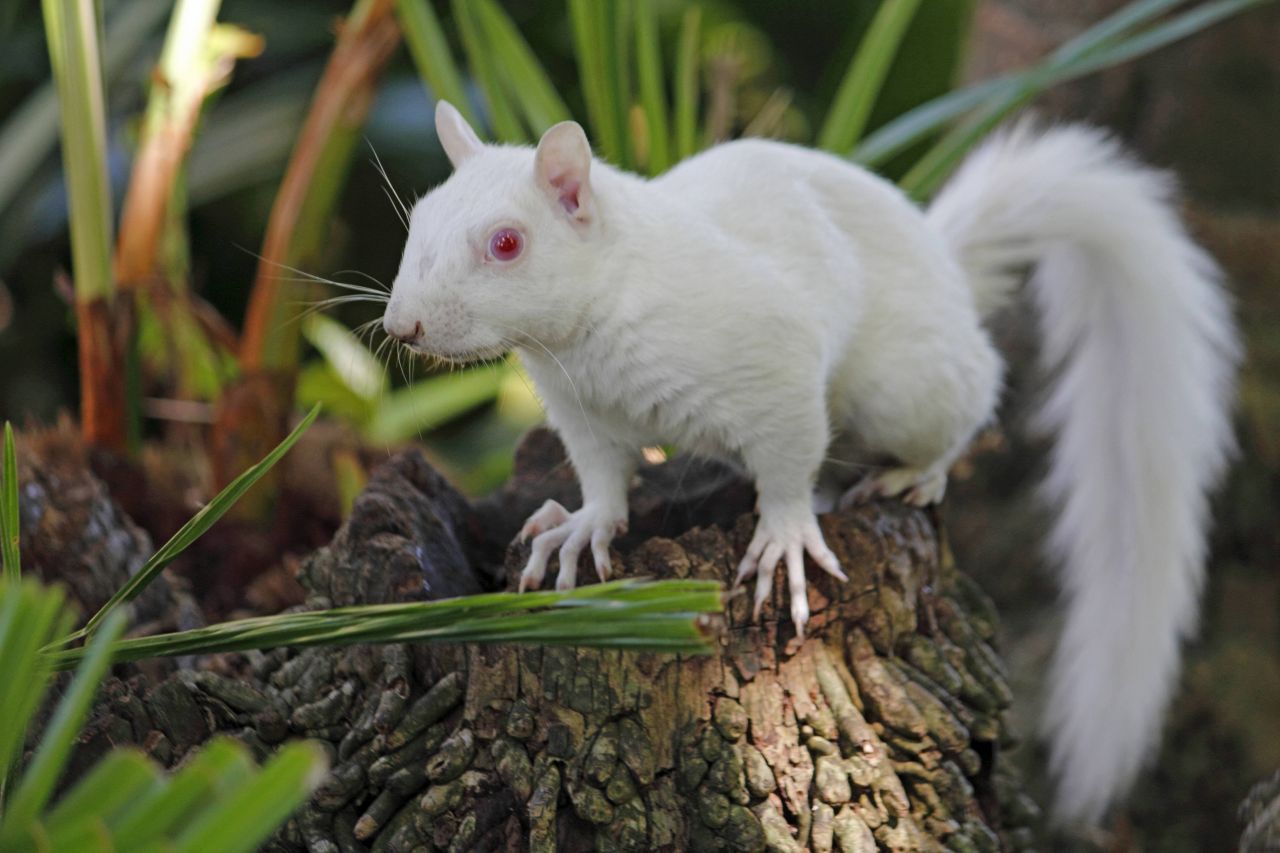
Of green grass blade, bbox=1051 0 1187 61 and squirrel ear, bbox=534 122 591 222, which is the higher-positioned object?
squirrel ear, bbox=534 122 591 222

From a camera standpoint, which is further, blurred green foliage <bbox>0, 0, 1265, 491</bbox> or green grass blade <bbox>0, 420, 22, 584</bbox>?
blurred green foliage <bbox>0, 0, 1265, 491</bbox>

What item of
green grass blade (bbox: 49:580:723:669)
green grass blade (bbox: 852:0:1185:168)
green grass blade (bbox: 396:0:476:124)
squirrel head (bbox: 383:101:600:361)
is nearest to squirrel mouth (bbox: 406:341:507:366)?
squirrel head (bbox: 383:101:600:361)

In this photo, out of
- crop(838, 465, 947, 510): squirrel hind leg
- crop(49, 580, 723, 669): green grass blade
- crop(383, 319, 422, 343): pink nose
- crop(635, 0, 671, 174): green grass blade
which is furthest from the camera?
crop(635, 0, 671, 174): green grass blade

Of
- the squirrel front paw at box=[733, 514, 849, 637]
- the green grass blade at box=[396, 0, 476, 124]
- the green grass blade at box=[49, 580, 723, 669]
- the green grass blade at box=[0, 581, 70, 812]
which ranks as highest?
the green grass blade at box=[396, 0, 476, 124]

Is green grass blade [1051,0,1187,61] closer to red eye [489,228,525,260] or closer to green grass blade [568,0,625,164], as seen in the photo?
green grass blade [568,0,625,164]

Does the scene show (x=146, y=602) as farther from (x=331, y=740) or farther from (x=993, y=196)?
(x=993, y=196)

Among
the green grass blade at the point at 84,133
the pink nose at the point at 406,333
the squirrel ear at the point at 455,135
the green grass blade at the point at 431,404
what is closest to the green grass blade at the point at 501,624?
the pink nose at the point at 406,333

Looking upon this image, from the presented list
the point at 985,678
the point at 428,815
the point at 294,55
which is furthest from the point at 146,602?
the point at 294,55
